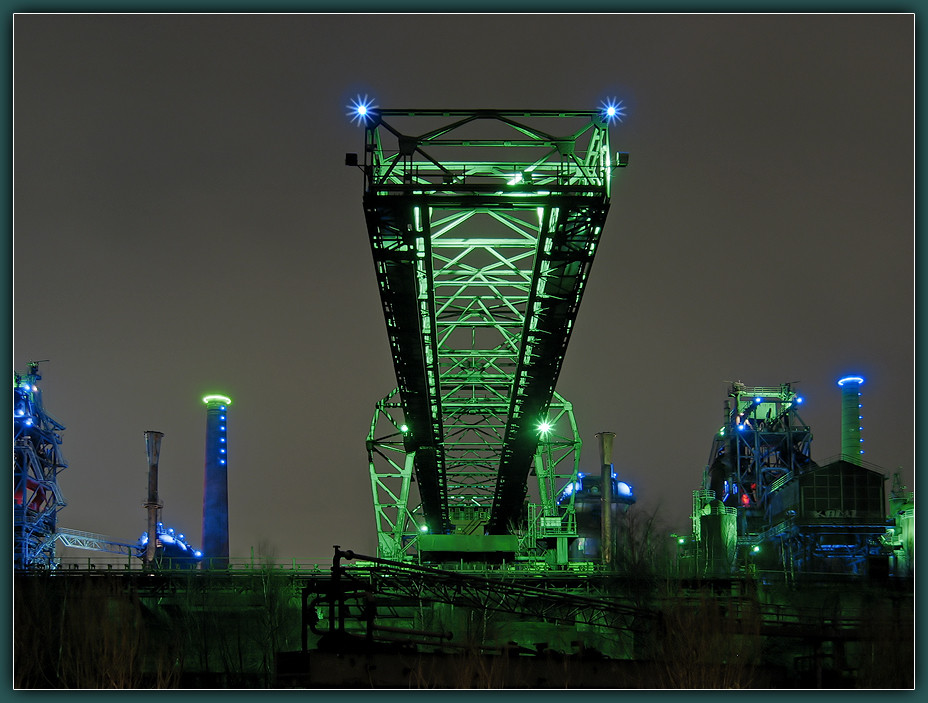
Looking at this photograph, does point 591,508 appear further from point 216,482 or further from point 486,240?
point 486,240

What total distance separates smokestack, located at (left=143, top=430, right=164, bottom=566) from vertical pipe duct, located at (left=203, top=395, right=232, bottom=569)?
23.8ft

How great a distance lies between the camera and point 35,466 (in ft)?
294

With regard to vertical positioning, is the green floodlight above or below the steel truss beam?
above

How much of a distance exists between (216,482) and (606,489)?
1363 inches

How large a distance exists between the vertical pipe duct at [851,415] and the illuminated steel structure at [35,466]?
60.3 m

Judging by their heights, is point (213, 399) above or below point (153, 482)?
above

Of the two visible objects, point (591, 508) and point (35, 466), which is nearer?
point (591, 508)

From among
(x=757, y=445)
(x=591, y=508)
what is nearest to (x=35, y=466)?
(x=591, y=508)

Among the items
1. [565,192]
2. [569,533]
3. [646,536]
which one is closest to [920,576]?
[565,192]

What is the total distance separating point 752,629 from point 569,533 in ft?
70.2

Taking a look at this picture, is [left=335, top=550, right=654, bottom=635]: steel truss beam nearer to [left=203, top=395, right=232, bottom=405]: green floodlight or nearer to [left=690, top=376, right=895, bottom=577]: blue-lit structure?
[left=690, top=376, right=895, bottom=577]: blue-lit structure

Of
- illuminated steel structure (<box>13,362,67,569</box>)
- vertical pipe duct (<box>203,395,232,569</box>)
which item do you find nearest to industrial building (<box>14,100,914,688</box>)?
vertical pipe duct (<box>203,395,232,569</box>)

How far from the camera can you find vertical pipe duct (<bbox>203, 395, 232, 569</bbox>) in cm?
8106

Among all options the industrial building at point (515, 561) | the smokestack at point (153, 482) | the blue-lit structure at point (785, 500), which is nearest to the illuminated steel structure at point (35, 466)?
the smokestack at point (153, 482)
